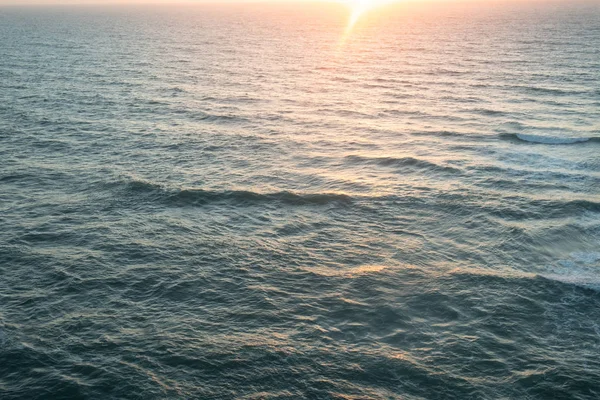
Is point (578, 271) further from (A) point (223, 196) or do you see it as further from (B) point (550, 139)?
(B) point (550, 139)

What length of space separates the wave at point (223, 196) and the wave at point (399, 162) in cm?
955

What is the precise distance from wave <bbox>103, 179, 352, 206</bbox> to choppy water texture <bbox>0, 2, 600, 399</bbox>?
0.60ft

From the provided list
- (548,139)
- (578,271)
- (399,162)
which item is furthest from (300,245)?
(548,139)

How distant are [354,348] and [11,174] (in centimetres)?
3652

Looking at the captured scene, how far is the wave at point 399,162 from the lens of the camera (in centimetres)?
5269

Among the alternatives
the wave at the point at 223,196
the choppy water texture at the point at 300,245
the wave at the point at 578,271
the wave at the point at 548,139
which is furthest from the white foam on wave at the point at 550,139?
the wave at the point at 578,271

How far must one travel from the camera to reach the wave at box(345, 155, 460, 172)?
52.7 m

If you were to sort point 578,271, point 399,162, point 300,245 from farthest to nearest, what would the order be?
point 399,162 < point 300,245 < point 578,271

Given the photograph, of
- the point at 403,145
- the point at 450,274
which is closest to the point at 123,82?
the point at 403,145

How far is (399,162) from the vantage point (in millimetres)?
54469

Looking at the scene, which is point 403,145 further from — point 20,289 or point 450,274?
point 20,289

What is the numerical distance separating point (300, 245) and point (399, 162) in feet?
64.2

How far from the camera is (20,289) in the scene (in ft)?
108

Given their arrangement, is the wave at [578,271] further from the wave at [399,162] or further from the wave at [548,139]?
the wave at [548,139]
